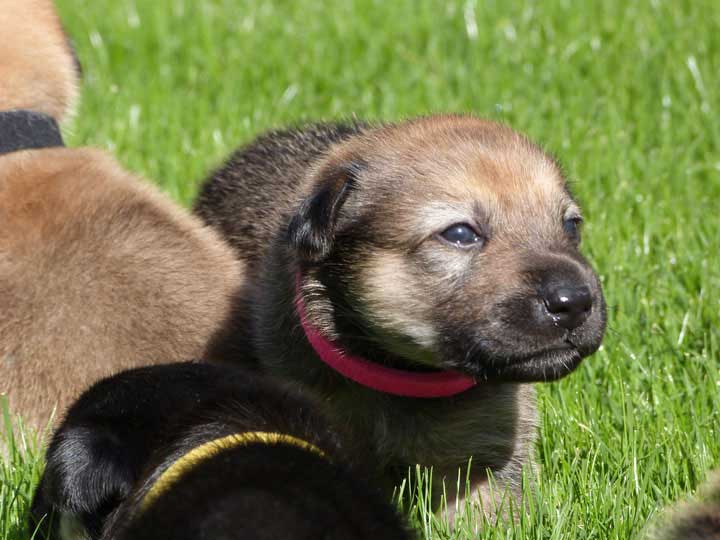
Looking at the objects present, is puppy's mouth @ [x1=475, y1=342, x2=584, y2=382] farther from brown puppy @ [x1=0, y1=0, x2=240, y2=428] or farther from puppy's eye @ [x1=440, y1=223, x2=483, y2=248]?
brown puppy @ [x1=0, y1=0, x2=240, y2=428]

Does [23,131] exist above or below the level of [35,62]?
below

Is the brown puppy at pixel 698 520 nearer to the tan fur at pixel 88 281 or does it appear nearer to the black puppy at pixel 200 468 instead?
the black puppy at pixel 200 468

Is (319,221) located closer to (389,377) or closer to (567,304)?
(389,377)

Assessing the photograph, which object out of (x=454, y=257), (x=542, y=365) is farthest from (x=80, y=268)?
(x=542, y=365)

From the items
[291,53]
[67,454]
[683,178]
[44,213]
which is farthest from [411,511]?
[291,53]

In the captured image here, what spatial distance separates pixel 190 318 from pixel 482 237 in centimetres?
126

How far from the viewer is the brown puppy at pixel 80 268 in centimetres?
459

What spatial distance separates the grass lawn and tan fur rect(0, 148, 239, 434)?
37 cm

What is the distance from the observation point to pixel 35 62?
5.42 meters

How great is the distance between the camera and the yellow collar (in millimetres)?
3219

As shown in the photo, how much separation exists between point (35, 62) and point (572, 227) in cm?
247

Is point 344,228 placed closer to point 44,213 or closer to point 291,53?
point 44,213

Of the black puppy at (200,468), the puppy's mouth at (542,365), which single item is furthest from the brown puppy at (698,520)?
the puppy's mouth at (542,365)

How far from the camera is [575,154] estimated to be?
294 inches
